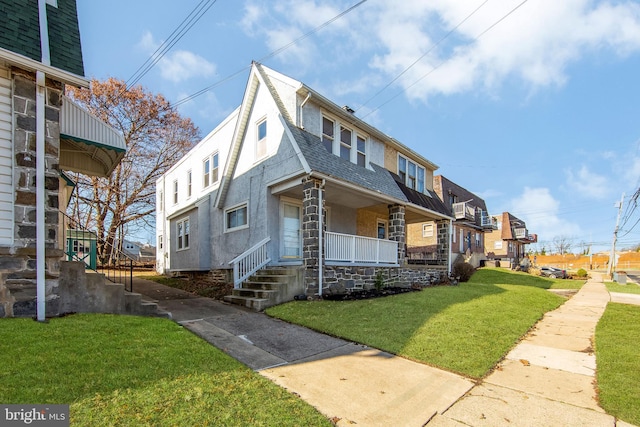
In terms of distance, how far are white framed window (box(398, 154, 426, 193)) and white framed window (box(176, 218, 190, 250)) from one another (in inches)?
428

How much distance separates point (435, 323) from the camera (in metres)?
6.69

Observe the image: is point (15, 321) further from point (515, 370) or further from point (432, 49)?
point (432, 49)

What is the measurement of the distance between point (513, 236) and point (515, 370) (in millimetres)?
38898

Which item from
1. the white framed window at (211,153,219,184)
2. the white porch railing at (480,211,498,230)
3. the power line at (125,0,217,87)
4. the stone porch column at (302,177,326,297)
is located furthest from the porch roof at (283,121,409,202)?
the white porch railing at (480,211,498,230)

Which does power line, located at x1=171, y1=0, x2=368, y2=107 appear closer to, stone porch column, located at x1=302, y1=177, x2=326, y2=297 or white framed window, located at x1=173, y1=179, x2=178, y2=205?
stone porch column, located at x1=302, y1=177, x2=326, y2=297

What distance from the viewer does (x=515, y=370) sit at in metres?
4.73

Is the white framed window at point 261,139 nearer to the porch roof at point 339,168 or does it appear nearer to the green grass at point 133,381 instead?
the porch roof at point 339,168

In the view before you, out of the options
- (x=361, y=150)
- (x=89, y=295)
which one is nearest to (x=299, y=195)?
(x=361, y=150)

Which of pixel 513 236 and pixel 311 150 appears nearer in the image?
pixel 311 150

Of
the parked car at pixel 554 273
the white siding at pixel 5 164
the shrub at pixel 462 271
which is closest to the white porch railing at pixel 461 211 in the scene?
the parked car at pixel 554 273

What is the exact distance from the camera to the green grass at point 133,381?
9.59 feet

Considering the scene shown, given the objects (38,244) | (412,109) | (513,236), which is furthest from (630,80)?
(513,236)

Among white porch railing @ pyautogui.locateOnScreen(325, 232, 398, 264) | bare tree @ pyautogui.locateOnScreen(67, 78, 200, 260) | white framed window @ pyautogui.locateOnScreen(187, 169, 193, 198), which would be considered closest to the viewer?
white porch railing @ pyautogui.locateOnScreen(325, 232, 398, 264)

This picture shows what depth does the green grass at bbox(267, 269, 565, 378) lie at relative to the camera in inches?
203
